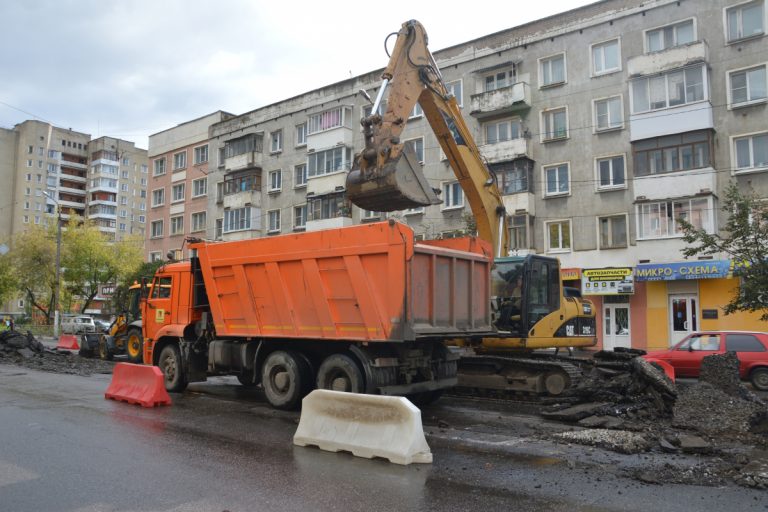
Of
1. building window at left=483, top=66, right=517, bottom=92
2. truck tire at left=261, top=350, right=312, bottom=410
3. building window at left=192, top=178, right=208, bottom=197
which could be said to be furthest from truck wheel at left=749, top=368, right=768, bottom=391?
building window at left=192, top=178, right=208, bottom=197

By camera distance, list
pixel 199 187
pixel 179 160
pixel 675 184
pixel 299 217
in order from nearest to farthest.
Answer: pixel 675 184, pixel 299 217, pixel 199 187, pixel 179 160

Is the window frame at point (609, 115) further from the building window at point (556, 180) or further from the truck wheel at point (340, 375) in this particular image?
the truck wheel at point (340, 375)

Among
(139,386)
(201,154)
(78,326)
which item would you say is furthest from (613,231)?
(78,326)

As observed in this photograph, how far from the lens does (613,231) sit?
93.2 ft

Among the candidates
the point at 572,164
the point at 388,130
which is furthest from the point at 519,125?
the point at 388,130

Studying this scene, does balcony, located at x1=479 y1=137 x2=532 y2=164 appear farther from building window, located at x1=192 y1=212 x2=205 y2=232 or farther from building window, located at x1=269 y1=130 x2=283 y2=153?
building window, located at x1=192 y1=212 x2=205 y2=232

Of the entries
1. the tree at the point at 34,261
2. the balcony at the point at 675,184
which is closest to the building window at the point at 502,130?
the balcony at the point at 675,184

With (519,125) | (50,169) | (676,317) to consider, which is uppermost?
(50,169)

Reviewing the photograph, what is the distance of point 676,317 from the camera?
2655 centimetres

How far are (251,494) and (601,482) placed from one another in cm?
335

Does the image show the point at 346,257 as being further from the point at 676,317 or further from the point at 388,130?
the point at 676,317

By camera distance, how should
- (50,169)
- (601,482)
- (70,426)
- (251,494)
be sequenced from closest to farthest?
(251,494), (601,482), (70,426), (50,169)

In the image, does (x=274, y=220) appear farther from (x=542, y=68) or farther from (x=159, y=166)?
(x=542, y=68)

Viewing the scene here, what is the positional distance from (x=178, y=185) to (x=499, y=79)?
31.5 meters
